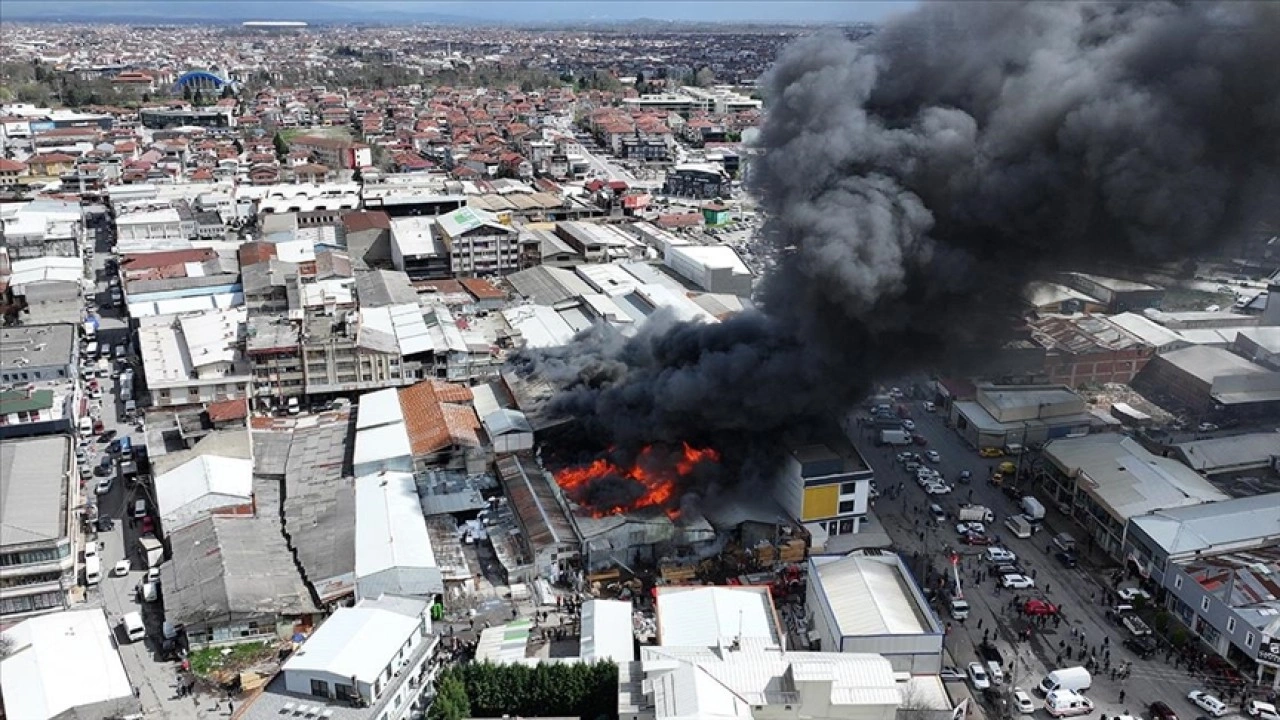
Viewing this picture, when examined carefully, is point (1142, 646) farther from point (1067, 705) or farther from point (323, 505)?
point (323, 505)

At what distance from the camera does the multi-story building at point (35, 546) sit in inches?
674

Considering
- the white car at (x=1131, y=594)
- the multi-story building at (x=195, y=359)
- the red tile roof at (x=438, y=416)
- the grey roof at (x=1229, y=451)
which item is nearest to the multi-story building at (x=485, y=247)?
the multi-story building at (x=195, y=359)

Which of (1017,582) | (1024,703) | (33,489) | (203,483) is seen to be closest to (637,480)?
(1017,582)

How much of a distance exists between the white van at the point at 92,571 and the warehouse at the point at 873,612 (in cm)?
1320

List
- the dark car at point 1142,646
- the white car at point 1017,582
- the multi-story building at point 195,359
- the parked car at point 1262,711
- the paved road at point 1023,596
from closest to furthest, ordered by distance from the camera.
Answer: the parked car at point 1262,711 → the paved road at point 1023,596 → the dark car at point 1142,646 → the white car at point 1017,582 → the multi-story building at point 195,359

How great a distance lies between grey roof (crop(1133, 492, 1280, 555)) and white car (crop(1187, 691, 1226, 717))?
2.98 metres

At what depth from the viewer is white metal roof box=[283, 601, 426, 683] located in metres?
14.1

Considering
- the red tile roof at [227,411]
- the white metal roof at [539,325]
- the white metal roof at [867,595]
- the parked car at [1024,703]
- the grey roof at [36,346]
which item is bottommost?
the parked car at [1024,703]

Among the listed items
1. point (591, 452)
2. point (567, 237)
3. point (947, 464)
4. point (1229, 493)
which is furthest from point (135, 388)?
point (1229, 493)

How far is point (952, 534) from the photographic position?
813 inches

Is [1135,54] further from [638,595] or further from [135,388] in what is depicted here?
[135,388]

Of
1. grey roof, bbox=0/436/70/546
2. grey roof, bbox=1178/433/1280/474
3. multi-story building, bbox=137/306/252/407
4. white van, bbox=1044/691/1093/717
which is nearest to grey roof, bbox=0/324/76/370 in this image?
multi-story building, bbox=137/306/252/407

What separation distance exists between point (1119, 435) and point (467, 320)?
60.7 feet

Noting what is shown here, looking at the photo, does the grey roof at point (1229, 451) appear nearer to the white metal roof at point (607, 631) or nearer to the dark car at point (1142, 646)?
the dark car at point (1142, 646)
